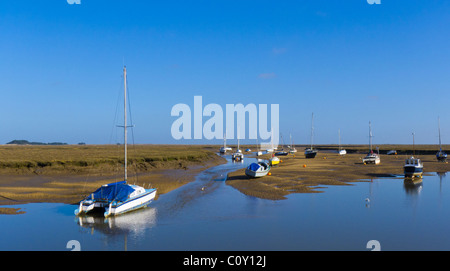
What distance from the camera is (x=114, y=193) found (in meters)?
27.9

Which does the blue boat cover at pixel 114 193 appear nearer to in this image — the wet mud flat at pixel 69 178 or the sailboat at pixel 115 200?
the sailboat at pixel 115 200

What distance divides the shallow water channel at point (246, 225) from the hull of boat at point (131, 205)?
499 mm

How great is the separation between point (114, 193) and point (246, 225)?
446 inches

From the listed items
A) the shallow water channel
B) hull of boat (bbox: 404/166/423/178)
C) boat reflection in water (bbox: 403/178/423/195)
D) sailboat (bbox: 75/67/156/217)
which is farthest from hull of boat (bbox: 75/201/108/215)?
hull of boat (bbox: 404/166/423/178)

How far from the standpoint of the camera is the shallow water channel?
19.8m

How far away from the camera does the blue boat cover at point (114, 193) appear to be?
2738 cm

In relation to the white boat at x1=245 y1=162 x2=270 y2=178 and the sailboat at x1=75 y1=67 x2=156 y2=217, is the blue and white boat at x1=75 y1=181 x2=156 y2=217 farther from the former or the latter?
the white boat at x1=245 y1=162 x2=270 y2=178

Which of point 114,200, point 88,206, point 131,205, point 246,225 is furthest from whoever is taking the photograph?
point 131,205

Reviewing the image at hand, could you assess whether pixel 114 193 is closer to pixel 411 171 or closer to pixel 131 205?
pixel 131 205

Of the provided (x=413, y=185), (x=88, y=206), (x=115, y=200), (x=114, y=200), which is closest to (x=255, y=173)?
(x=413, y=185)
